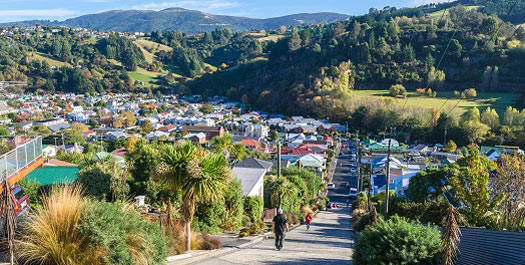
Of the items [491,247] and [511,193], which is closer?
[491,247]

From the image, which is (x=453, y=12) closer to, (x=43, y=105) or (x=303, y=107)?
(x=303, y=107)

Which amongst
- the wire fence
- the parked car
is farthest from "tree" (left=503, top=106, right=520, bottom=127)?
the wire fence

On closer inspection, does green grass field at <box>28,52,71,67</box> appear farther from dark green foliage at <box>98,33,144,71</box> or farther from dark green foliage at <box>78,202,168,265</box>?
dark green foliage at <box>78,202,168,265</box>

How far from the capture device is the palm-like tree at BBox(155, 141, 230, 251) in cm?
770

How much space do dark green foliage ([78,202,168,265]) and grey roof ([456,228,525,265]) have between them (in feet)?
14.2

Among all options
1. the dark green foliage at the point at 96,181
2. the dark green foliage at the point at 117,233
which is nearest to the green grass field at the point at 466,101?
the dark green foliage at the point at 96,181

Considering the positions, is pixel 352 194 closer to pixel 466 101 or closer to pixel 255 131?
pixel 255 131

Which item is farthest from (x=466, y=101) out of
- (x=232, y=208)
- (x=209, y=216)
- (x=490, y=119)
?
(x=209, y=216)

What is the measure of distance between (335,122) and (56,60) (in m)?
106

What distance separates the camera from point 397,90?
271 feet

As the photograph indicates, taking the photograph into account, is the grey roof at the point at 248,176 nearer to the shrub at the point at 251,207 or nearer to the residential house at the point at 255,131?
the shrub at the point at 251,207

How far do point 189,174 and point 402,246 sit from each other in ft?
12.5

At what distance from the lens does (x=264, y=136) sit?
6706cm

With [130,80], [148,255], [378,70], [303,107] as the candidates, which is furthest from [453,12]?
[148,255]
